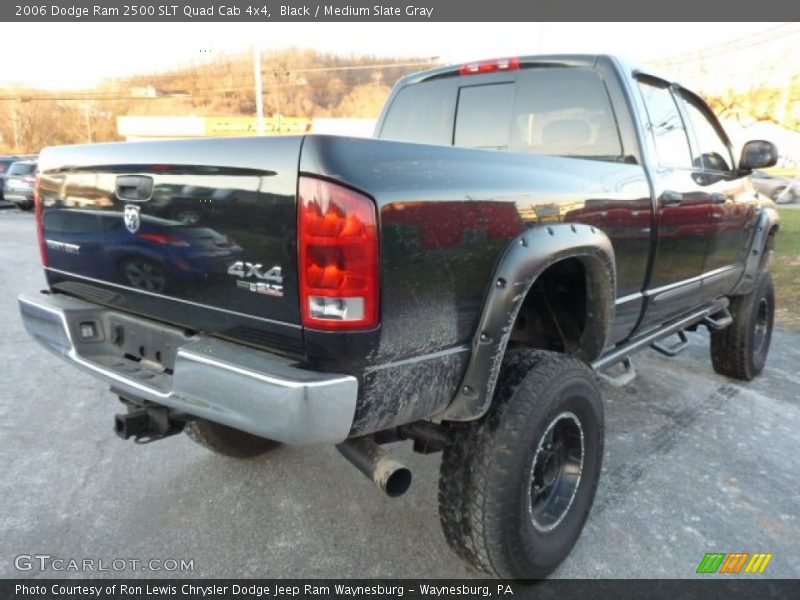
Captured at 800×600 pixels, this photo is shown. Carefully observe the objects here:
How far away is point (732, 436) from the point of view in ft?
11.7

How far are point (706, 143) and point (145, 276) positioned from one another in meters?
3.50

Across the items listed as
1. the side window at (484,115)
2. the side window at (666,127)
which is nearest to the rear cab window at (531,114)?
the side window at (484,115)

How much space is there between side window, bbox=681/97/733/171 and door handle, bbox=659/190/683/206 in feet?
2.31

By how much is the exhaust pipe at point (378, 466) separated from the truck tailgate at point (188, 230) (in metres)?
0.53

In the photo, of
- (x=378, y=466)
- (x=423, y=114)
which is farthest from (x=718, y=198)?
(x=378, y=466)

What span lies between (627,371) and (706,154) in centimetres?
164

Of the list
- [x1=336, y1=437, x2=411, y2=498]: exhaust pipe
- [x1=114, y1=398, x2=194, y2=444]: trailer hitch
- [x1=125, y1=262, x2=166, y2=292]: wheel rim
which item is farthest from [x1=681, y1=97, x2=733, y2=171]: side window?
[x1=114, y1=398, x2=194, y2=444]: trailer hitch

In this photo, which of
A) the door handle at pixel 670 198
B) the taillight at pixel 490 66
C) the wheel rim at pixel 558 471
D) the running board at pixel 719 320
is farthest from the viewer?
the running board at pixel 719 320

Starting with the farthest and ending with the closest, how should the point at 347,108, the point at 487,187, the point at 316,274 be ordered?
the point at 347,108, the point at 487,187, the point at 316,274

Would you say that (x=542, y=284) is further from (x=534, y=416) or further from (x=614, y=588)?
(x=614, y=588)

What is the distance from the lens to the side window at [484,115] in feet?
10.4

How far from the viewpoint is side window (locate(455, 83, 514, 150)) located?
3.16m

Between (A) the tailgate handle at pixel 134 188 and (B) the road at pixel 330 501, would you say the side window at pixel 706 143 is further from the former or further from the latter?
(A) the tailgate handle at pixel 134 188

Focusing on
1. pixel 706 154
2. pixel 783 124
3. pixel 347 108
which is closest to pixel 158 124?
pixel 347 108
